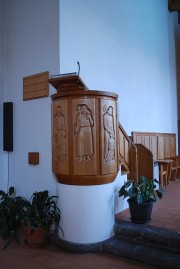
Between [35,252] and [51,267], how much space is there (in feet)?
1.30

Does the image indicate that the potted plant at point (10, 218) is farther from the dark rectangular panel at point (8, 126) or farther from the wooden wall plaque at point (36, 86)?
the wooden wall plaque at point (36, 86)

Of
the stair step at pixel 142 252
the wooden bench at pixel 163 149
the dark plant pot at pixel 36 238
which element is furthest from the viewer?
the wooden bench at pixel 163 149

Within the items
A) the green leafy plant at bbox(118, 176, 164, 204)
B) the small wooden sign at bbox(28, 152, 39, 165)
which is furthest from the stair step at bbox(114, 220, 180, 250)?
the small wooden sign at bbox(28, 152, 39, 165)

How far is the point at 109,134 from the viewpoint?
2.68 meters

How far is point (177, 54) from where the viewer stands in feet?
26.1

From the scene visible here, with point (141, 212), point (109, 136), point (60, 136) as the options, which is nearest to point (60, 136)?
point (60, 136)

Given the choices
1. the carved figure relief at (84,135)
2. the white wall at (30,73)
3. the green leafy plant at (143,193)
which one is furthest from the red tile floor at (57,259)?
the carved figure relief at (84,135)

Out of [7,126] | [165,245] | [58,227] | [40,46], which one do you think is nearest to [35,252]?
[58,227]

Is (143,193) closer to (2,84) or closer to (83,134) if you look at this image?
(83,134)

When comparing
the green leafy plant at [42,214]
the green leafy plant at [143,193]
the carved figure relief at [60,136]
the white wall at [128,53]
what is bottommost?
the green leafy plant at [42,214]

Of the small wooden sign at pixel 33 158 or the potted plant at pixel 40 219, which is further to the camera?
the small wooden sign at pixel 33 158

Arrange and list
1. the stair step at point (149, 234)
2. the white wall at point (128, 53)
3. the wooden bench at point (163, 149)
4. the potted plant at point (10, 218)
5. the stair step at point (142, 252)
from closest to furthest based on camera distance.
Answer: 1. the stair step at point (142, 252)
2. the stair step at point (149, 234)
3. the potted plant at point (10, 218)
4. the white wall at point (128, 53)
5. the wooden bench at point (163, 149)

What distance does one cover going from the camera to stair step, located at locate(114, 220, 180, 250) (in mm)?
2468

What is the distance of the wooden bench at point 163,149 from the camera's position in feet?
A: 17.2
